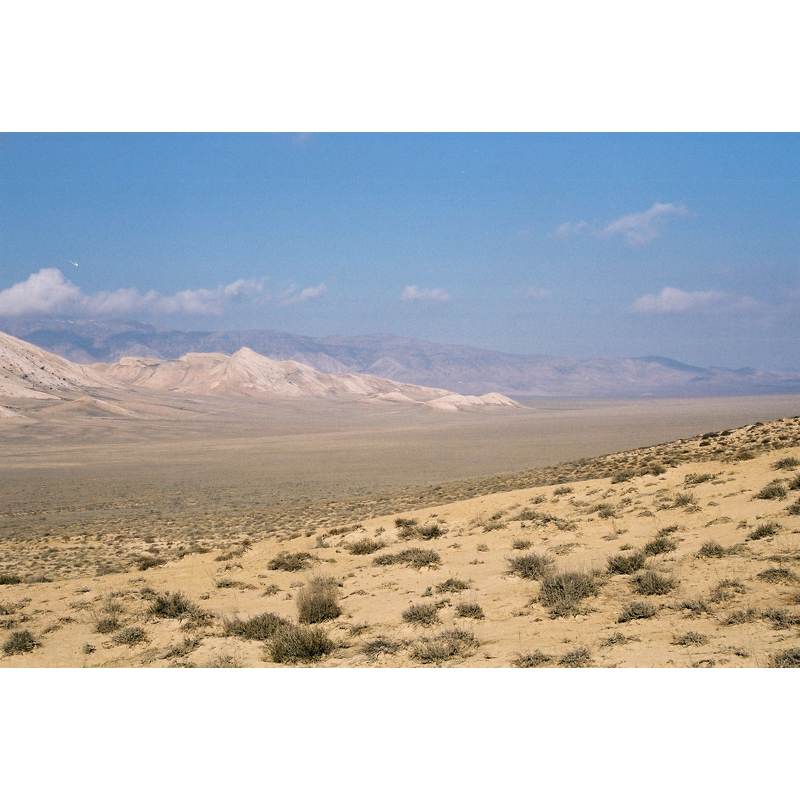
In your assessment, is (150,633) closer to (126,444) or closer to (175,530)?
(175,530)

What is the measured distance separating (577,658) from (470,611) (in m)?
2.07

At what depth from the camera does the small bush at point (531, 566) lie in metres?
9.88

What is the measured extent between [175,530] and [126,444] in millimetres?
47931

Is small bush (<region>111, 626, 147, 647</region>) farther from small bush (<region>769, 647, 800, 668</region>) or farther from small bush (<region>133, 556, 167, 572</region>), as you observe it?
small bush (<region>769, 647, 800, 668</region>)

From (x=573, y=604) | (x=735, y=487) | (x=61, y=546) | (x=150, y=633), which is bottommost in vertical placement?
(x=61, y=546)

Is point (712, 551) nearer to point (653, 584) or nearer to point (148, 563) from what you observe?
point (653, 584)

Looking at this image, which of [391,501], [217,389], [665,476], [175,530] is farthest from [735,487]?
[217,389]

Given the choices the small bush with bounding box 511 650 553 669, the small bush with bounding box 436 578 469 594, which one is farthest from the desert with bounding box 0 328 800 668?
the small bush with bounding box 436 578 469 594

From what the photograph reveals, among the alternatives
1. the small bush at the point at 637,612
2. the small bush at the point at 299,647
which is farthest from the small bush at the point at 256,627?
Result: the small bush at the point at 637,612

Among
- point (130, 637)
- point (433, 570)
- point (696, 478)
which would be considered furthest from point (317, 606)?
point (696, 478)

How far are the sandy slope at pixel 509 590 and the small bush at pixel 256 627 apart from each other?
0.18 feet

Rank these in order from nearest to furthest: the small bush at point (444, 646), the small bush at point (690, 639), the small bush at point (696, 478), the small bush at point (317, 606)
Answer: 1. the small bush at point (690, 639)
2. the small bush at point (444, 646)
3. the small bush at point (317, 606)
4. the small bush at point (696, 478)

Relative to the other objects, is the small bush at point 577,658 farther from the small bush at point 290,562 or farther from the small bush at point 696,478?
the small bush at point 696,478

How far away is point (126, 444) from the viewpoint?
66438 millimetres
